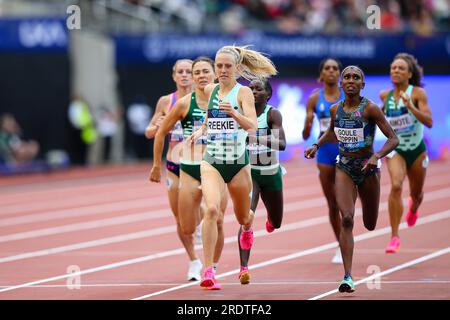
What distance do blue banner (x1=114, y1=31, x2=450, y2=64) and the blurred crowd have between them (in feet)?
0.93

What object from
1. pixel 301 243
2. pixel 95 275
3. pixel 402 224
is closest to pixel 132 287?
pixel 95 275

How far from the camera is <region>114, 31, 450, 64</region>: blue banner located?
28875mm

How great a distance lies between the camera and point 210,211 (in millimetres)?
10492

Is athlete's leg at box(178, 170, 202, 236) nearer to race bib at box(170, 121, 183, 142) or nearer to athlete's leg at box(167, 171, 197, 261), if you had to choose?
athlete's leg at box(167, 171, 197, 261)

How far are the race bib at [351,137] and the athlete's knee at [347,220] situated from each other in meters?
0.69

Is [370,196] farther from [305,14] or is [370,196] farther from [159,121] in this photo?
[305,14]

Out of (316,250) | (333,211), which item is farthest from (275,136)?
(316,250)

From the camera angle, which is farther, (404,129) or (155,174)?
(404,129)

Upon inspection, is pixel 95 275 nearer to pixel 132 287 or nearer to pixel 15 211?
pixel 132 287

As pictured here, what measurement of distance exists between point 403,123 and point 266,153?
248 centimetres

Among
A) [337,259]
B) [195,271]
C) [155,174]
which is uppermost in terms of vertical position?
[155,174]

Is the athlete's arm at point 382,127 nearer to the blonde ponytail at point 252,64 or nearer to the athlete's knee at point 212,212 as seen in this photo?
the blonde ponytail at point 252,64

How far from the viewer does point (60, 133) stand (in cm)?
2897

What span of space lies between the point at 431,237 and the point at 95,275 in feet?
16.8
